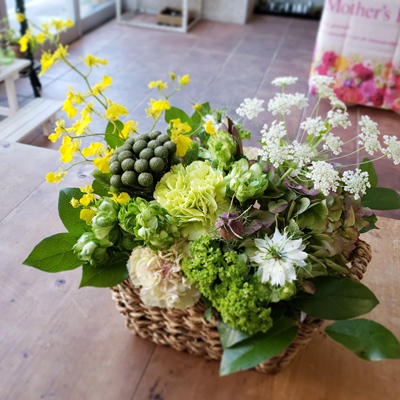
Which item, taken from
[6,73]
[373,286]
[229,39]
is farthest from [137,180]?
[229,39]

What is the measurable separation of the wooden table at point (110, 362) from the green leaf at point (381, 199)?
0.17 m

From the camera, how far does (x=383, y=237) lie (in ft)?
3.55

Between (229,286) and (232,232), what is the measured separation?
9 cm

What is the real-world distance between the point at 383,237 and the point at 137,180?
62 centimetres

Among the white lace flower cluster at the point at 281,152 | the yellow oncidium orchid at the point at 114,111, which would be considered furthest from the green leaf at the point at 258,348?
the yellow oncidium orchid at the point at 114,111

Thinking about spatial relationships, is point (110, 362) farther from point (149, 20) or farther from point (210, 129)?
point (149, 20)

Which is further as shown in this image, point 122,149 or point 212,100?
point 212,100

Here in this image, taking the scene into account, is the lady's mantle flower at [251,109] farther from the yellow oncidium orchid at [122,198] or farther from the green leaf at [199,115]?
the yellow oncidium orchid at [122,198]

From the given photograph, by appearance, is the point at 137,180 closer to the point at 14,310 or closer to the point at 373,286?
the point at 14,310

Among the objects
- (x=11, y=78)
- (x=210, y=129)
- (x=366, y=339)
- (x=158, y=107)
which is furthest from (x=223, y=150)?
(x=11, y=78)

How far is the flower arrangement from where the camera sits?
0.66 m

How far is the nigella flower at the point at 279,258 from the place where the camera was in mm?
653

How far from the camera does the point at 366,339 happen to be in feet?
2.19

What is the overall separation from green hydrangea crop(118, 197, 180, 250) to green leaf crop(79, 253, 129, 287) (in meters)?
0.06
